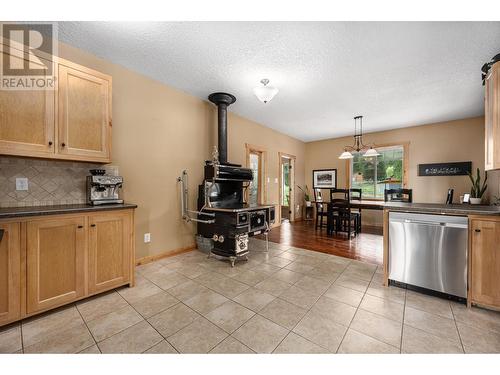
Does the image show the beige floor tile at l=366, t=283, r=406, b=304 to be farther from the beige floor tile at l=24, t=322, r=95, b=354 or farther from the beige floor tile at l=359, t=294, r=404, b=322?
the beige floor tile at l=24, t=322, r=95, b=354

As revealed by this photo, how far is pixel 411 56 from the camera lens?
7.74 ft

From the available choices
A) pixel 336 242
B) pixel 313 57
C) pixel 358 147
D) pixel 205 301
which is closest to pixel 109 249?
pixel 205 301

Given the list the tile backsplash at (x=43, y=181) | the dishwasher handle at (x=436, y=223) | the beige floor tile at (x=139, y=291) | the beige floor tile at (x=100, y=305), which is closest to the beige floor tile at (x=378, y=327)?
the dishwasher handle at (x=436, y=223)

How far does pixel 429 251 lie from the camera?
1969mm

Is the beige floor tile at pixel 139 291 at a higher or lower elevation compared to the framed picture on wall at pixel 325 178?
lower

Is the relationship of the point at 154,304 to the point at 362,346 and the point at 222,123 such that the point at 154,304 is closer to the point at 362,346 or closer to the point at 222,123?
the point at 362,346

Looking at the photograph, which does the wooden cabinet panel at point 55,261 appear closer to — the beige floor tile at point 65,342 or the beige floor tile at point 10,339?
the beige floor tile at point 10,339

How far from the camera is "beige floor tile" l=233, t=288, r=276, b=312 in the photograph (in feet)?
5.96

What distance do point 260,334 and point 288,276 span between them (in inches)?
41.6

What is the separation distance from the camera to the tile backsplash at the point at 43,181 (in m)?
1.86

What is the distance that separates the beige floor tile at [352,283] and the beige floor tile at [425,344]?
64cm

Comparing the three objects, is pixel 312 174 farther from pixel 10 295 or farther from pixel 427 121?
pixel 10 295
